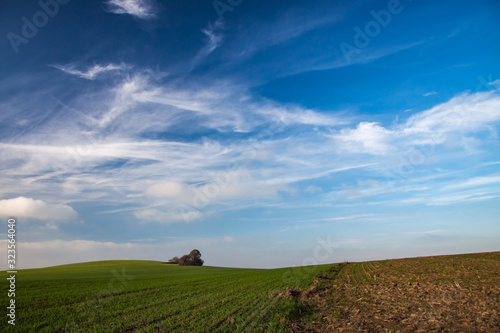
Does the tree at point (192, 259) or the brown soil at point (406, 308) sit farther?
the tree at point (192, 259)

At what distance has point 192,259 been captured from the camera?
10775cm

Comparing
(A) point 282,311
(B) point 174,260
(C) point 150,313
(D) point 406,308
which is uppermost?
(A) point 282,311

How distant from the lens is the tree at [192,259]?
107438 millimetres

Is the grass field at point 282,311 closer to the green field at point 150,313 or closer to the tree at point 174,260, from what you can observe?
the green field at point 150,313

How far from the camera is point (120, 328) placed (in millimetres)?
16250

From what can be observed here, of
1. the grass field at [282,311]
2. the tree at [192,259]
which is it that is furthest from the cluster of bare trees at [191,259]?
the grass field at [282,311]

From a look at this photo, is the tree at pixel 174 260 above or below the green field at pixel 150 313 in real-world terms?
Result: below

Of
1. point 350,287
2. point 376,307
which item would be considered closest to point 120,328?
point 376,307

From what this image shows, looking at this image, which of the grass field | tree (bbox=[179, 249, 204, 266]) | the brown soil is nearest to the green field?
the grass field

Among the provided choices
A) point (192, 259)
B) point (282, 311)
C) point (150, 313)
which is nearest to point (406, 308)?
point (282, 311)

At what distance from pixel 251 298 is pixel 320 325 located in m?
9.09

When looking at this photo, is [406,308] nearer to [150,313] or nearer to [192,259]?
[150,313]

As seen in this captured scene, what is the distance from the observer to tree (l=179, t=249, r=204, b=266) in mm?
107438

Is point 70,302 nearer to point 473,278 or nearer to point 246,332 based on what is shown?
point 246,332
